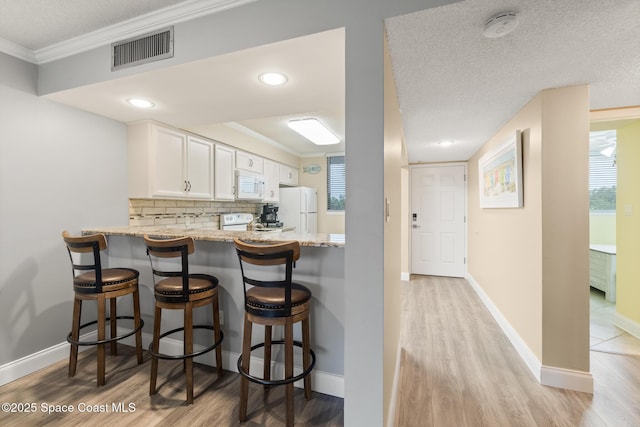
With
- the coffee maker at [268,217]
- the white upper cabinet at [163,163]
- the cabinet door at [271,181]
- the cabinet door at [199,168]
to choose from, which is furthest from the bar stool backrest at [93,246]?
the cabinet door at [271,181]

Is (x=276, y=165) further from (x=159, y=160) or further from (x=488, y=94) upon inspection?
(x=488, y=94)

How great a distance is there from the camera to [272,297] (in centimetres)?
160

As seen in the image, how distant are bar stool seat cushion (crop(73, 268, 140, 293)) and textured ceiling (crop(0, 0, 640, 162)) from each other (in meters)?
1.40

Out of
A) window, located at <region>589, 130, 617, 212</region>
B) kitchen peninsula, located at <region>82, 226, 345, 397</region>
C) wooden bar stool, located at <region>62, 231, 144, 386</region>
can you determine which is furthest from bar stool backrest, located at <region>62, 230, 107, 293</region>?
window, located at <region>589, 130, 617, 212</region>

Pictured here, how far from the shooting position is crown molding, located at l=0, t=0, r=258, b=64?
5.41 feet

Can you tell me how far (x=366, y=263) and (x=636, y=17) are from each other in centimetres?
170

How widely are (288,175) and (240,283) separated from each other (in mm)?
3593

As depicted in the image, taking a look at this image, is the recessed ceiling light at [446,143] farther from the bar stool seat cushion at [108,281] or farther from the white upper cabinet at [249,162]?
the bar stool seat cushion at [108,281]

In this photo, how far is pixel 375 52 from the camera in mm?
1314

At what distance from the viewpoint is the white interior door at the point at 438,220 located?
16.8ft

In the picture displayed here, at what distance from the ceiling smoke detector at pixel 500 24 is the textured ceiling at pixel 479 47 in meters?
0.03

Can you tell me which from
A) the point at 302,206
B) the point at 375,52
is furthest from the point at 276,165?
the point at 375,52

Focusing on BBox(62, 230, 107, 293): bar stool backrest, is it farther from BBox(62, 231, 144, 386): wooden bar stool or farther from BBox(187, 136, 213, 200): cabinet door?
BBox(187, 136, 213, 200): cabinet door

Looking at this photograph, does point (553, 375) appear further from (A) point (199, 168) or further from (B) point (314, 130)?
(A) point (199, 168)
